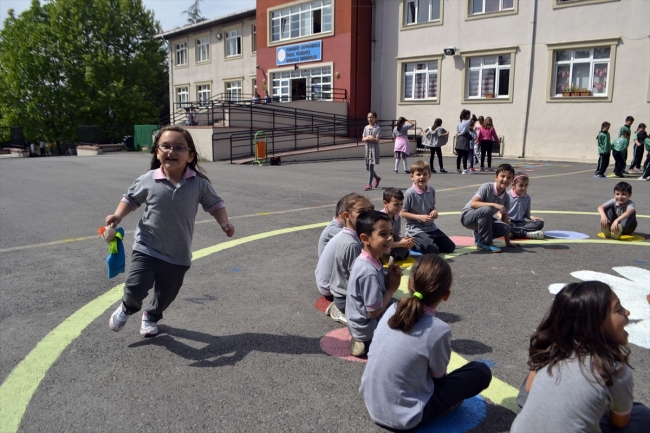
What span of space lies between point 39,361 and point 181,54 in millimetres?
43680

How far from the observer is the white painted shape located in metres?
4.15

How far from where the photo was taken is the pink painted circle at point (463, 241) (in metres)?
7.10

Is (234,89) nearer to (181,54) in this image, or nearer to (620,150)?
(181,54)

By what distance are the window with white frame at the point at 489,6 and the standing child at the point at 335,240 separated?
22377 mm

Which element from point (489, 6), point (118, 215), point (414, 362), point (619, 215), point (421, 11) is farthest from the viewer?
point (421, 11)

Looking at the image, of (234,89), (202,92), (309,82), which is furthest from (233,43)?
(309,82)

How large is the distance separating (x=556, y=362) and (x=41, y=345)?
3.49 meters

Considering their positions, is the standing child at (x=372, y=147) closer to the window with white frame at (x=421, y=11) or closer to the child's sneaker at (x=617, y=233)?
the child's sneaker at (x=617, y=233)

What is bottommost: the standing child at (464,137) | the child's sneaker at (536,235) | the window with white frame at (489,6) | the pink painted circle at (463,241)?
the pink painted circle at (463,241)

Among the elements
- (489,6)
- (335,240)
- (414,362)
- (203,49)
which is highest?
(203,49)

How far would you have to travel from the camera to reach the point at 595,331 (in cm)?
227

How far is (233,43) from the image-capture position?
38562 mm

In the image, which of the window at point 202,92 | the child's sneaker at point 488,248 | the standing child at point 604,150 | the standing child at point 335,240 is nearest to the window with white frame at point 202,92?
the window at point 202,92

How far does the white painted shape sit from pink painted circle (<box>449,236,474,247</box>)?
5.33 ft
